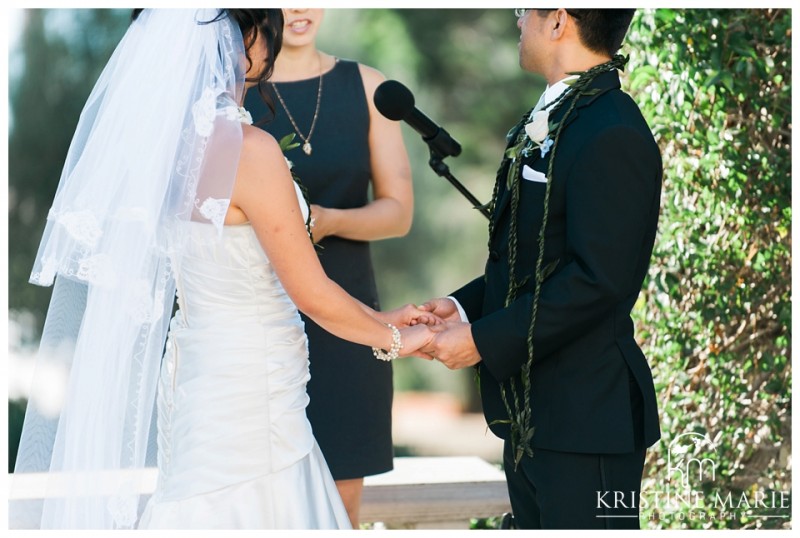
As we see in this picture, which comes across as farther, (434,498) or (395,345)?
(434,498)

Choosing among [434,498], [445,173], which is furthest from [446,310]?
[434,498]

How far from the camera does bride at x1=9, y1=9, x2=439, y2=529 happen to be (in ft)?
8.83

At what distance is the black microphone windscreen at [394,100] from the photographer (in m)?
3.16

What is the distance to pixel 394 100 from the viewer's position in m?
3.17

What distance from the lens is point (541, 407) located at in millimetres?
2795

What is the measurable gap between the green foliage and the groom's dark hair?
1294mm

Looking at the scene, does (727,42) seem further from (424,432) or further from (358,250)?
(424,432)

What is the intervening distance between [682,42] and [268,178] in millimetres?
2215

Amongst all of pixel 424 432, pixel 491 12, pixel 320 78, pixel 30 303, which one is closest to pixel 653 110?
pixel 320 78

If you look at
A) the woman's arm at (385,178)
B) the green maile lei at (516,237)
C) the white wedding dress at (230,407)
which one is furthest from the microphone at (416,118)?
the white wedding dress at (230,407)

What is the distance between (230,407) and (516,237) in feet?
2.98

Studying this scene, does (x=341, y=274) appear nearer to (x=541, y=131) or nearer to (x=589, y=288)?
(x=541, y=131)

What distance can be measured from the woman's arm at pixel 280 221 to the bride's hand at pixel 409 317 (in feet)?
1.39

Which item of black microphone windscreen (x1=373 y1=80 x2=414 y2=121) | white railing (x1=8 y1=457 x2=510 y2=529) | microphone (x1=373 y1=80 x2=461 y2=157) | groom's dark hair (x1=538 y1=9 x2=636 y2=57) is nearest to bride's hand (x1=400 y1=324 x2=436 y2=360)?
microphone (x1=373 y1=80 x2=461 y2=157)
